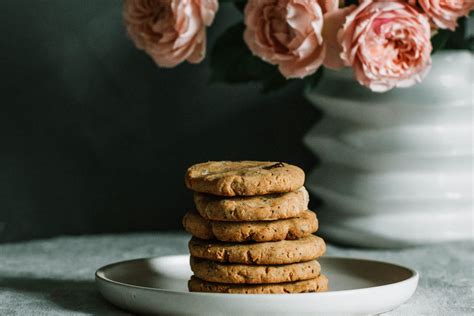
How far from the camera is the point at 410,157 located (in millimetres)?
1248

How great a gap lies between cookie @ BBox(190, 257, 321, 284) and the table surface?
0.10 meters

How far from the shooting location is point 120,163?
1436mm

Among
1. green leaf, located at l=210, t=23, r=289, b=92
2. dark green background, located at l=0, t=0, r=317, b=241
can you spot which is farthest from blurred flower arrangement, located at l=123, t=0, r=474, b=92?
dark green background, located at l=0, t=0, r=317, b=241

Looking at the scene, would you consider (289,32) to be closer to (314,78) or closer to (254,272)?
(314,78)

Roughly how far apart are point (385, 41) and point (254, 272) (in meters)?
0.40

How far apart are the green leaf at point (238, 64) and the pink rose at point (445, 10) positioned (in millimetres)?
277

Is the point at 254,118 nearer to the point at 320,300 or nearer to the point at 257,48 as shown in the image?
the point at 257,48

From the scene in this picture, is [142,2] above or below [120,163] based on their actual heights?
above

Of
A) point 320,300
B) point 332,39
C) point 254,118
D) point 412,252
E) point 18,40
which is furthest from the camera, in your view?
point 254,118

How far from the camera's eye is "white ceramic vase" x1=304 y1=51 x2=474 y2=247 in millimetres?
1244

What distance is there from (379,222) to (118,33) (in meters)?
0.51

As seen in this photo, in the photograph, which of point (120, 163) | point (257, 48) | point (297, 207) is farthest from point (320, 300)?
point (120, 163)

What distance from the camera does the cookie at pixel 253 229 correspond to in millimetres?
816

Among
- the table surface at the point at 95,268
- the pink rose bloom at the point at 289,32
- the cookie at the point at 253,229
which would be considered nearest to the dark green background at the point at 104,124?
the table surface at the point at 95,268
